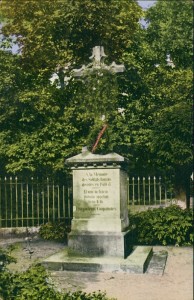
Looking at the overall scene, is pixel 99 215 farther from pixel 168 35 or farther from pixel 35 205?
pixel 168 35

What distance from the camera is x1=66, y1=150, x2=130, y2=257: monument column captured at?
892cm

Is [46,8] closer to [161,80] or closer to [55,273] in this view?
[161,80]

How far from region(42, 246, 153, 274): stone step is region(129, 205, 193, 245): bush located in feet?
8.05

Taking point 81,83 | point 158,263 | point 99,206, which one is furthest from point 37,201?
point 158,263

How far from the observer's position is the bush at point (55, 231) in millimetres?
13164

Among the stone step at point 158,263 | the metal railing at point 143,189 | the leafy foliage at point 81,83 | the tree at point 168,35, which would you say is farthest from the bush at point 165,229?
the tree at point 168,35

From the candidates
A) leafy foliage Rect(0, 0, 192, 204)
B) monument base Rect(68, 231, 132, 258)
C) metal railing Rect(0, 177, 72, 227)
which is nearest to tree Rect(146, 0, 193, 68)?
leafy foliage Rect(0, 0, 192, 204)

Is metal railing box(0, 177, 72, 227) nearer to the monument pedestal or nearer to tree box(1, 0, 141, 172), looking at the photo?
tree box(1, 0, 141, 172)

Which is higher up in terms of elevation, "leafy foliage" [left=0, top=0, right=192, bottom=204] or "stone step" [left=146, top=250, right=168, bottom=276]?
"leafy foliage" [left=0, top=0, right=192, bottom=204]

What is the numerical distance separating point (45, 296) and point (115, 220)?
12.9ft

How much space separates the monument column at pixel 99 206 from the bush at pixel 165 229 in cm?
223

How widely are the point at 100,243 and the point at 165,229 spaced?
3066 millimetres

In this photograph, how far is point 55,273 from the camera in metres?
8.23

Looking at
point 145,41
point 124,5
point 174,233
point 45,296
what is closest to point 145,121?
point 145,41
